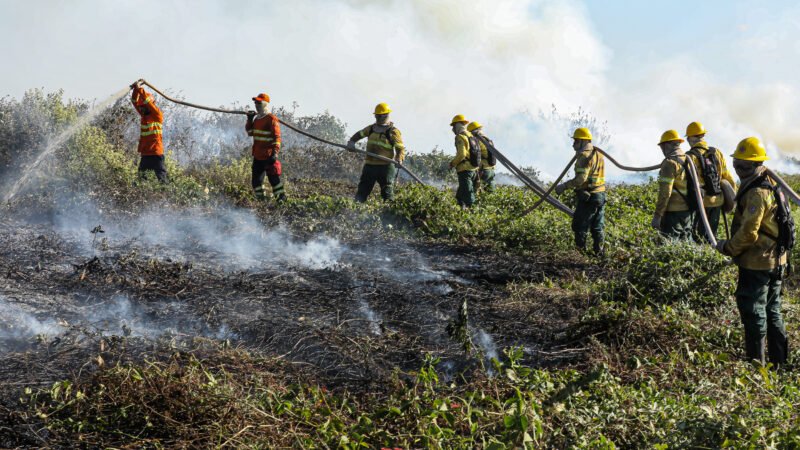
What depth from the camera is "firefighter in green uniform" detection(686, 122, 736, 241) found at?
7.78m

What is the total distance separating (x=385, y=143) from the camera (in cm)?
1030

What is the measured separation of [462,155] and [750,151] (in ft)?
19.7

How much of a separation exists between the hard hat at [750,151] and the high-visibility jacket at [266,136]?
254 inches

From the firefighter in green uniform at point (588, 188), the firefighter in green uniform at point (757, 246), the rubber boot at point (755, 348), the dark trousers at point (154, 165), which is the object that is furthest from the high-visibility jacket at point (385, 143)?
the rubber boot at point (755, 348)

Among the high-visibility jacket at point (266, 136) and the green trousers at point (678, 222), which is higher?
the high-visibility jacket at point (266, 136)

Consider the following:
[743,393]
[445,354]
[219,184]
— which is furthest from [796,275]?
[219,184]

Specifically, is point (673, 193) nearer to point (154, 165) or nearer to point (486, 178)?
point (486, 178)

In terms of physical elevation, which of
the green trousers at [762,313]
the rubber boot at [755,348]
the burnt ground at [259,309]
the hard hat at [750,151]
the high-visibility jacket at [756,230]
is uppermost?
the hard hat at [750,151]

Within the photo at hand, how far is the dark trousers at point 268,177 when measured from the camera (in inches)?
388

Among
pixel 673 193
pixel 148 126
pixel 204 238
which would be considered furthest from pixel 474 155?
pixel 148 126

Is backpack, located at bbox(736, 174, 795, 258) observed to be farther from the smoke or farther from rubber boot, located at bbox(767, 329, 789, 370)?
the smoke

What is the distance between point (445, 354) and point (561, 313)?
148cm

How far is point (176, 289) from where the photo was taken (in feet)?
19.1

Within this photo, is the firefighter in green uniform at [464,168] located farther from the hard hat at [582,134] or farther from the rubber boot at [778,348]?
the rubber boot at [778,348]
